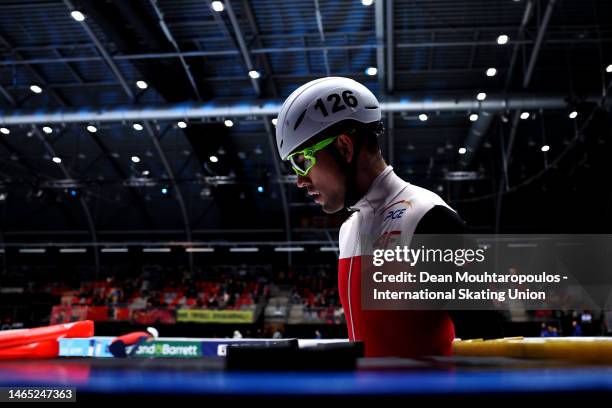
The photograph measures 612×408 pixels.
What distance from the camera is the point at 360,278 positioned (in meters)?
1.98

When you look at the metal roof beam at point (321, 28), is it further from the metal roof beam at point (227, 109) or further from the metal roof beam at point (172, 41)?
the metal roof beam at point (172, 41)

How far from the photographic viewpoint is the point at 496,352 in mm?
1439

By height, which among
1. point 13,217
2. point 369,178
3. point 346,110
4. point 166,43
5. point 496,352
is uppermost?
point 166,43

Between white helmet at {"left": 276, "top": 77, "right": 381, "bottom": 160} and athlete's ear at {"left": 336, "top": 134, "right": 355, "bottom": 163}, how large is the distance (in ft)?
0.23

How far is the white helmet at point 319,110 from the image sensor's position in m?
1.85

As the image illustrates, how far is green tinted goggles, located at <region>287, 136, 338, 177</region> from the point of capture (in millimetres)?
1848

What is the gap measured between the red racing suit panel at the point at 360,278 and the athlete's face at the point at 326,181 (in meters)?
0.10

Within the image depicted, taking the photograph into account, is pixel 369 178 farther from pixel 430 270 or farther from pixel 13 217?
pixel 13 217

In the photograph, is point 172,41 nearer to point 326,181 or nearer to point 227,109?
point 227,109

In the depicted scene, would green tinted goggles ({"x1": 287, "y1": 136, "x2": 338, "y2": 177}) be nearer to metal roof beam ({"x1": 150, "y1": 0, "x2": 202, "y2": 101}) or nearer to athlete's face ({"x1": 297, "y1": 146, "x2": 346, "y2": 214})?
athlete's face ({"x1": 297, "y1": 146, "x2": 346, "y2": 214})

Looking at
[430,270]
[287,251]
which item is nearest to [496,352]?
[430,270]

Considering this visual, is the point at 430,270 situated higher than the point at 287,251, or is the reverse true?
the point at 287,251

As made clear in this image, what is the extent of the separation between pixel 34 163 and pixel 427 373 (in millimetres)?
28550

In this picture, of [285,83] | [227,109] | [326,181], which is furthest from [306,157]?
[285,83]
